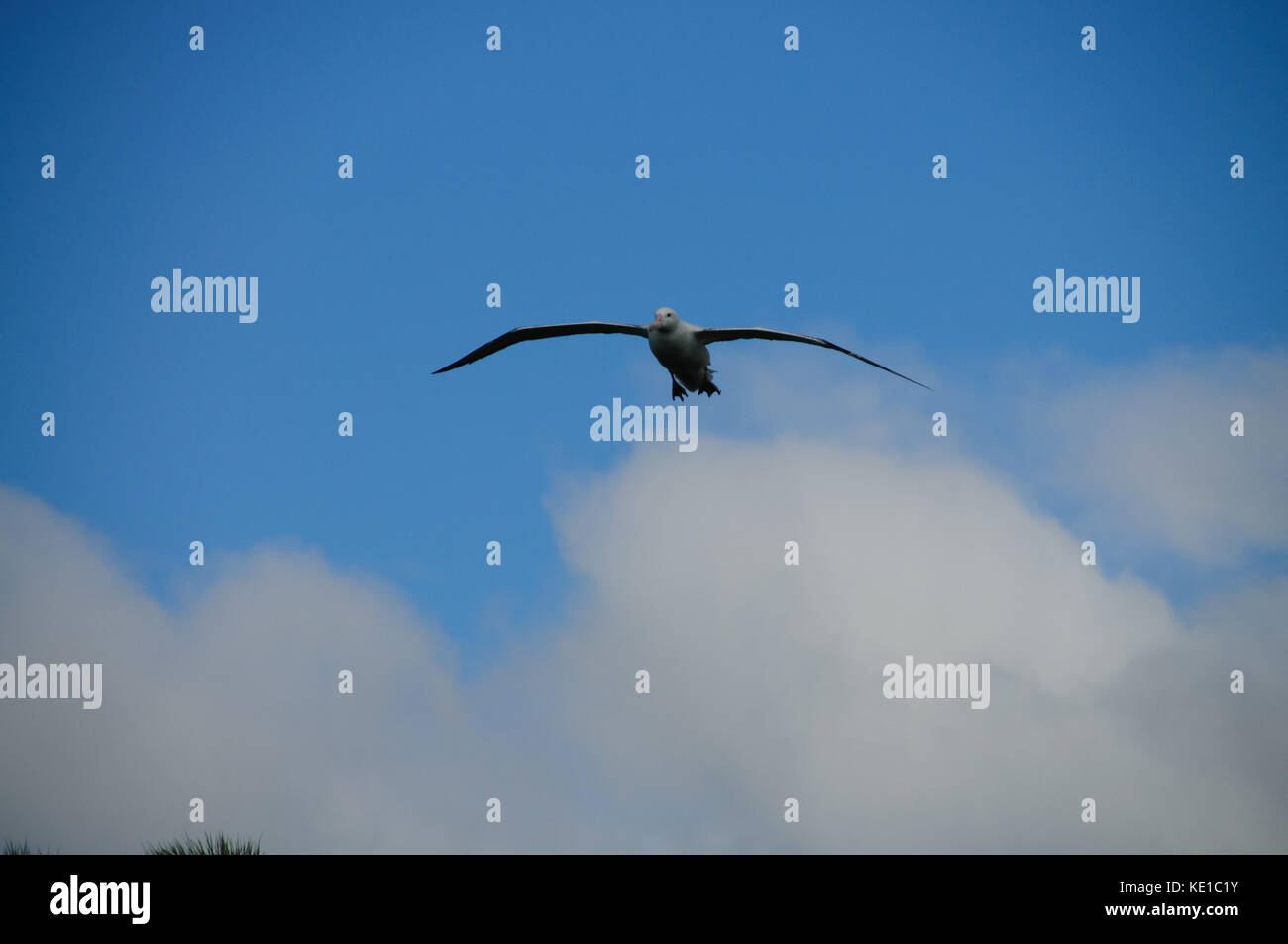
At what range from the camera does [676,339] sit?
25.0 m

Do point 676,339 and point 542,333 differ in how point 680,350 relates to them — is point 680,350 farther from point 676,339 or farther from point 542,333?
point 542,333

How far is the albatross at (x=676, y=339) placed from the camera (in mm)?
25047

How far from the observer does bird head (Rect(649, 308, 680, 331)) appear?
2500 cm

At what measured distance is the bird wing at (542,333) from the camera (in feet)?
86.4

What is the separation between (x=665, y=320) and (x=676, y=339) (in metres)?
0.47

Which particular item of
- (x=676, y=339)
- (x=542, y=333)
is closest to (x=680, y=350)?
(x=676, y=339)

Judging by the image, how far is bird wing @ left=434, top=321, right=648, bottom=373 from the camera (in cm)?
2633
